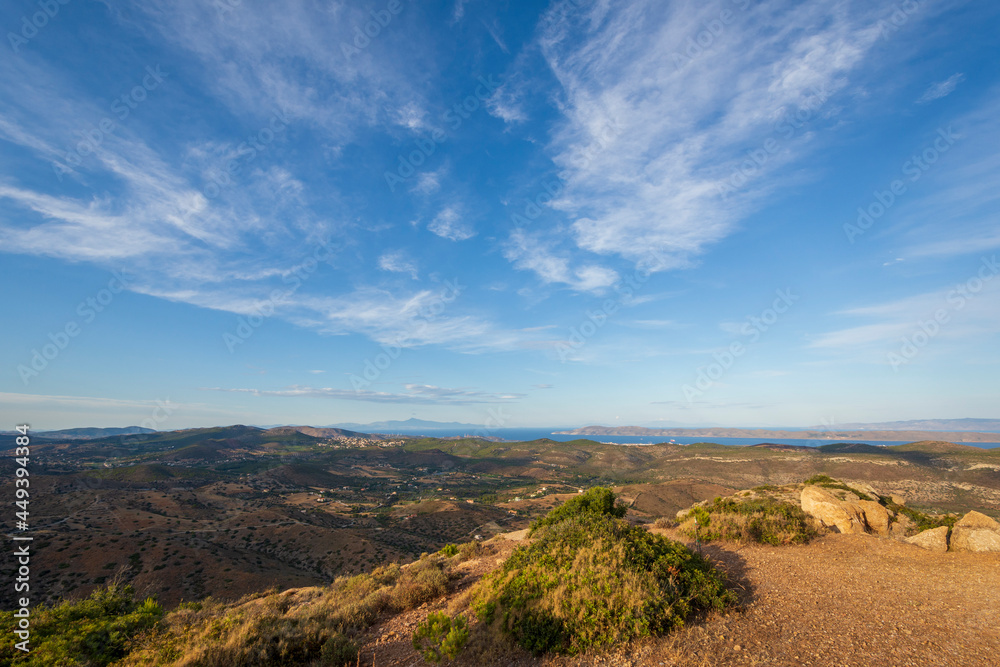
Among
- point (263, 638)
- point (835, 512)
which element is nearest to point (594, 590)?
point (263, 638)

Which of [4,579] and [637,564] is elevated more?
[637,564]

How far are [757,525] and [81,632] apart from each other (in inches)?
810

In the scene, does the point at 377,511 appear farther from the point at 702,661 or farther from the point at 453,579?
the point at 702,661

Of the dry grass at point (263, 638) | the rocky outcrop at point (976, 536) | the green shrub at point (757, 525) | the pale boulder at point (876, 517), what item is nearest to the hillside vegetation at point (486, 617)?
the dry grass at point (263, 638)

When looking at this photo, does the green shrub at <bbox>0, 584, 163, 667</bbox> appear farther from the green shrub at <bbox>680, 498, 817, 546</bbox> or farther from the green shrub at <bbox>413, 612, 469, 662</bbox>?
the green shrub at <bbox>680, 498, 817, 546</bbox>

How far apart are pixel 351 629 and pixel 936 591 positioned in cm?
1496

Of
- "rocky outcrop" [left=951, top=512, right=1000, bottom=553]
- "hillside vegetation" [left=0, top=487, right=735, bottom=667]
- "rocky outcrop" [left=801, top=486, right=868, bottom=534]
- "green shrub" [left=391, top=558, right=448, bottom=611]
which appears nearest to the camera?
"hillside vegetation" [left=0, top=487, right=735, bottom=667]

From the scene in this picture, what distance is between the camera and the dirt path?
670cm

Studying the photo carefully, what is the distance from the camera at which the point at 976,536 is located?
42.4 ft

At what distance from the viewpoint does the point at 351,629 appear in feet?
29.6

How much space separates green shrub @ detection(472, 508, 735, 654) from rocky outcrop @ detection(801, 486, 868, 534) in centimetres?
1026

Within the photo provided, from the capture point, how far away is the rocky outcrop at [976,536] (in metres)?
12.7

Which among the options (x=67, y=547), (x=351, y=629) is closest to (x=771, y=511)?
(x=351, y=629)

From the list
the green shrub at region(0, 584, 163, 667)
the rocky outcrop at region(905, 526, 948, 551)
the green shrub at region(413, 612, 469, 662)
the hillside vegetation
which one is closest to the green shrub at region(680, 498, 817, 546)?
the rocky outcrop at region(905, 526, 948, 551)
